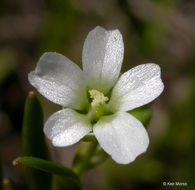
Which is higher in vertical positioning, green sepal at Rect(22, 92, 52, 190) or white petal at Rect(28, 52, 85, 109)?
white petal at Rect(28, 52, 85, 109)

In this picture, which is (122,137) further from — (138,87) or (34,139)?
(34,139)

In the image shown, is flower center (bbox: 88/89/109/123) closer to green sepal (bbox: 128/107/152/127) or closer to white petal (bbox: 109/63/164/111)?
white petal (bbox: 109/63/164/111)

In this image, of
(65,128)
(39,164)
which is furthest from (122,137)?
(39,164)

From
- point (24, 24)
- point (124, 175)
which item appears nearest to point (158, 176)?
point (124, 175)

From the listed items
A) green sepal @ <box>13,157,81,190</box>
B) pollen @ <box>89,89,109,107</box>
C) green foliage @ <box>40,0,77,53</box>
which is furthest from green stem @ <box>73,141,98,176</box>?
green foliage @ <box>40,0,77,53</box>

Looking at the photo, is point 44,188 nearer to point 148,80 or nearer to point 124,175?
point 148,80

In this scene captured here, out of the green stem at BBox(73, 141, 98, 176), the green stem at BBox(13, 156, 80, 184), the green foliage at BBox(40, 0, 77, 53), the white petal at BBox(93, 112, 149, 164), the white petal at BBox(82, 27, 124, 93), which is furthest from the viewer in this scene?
the green foliage at BBox(40, 0, 77, 53)

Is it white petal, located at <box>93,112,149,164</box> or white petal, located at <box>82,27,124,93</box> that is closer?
white petal, located at <box>93,112,149,164</box>

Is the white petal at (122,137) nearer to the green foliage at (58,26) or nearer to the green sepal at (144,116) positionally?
the green sepal at (144,116)
